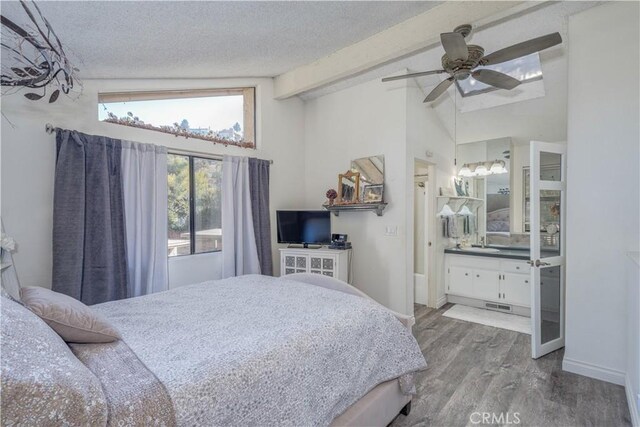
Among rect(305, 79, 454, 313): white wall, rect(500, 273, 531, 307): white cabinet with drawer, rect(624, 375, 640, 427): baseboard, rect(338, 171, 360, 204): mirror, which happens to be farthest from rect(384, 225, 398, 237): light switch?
rect(624, 375, 640, 427): baseboard

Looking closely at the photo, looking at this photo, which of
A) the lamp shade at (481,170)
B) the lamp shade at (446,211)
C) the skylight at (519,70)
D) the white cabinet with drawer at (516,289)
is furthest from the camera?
the lamp shade at (481,170)

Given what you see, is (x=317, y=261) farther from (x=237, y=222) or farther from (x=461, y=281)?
(x=461, y=281)

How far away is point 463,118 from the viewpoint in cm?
455

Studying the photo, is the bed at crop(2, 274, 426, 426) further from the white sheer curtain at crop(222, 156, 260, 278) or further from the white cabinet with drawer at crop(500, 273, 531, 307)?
Answer: the white cabinet with drawer at crop(500, 273, 531, 307)

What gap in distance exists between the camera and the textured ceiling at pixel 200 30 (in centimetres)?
210

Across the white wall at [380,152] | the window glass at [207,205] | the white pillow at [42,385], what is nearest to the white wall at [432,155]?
the white wall at [380,152]

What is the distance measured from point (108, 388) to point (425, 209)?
13.7ft

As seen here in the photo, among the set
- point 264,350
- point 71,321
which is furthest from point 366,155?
A: point 71,321

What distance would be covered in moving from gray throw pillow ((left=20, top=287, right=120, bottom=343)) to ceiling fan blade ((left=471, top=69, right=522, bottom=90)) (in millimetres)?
2822

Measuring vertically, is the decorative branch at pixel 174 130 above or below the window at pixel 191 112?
below

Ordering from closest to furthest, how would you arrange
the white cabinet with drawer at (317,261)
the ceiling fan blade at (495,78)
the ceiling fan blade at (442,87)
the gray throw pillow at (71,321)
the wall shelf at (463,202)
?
the gray throw pillow at (71,321) → the ceiling fan blade at (495,78) → the ceiling fan blade at (442,87) → the white cabinet with drawer at (317,261) → the wall shelf at (463,202)

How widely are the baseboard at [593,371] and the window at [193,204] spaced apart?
11.9 ft

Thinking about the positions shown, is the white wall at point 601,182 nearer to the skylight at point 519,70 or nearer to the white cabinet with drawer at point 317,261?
the skylight at point 519,70

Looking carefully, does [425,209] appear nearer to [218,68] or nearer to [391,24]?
[391,24]
